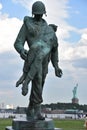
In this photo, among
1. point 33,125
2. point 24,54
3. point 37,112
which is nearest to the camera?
point 33,125

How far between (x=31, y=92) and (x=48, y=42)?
41.1 inches

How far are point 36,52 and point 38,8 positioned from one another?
99cm

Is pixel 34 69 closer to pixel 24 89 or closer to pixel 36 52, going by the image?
pixel 36 52

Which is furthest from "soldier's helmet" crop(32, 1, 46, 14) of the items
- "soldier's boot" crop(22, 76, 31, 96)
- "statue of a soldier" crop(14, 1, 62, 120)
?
"soldier's boot" crop(22, 76, 31, 96)

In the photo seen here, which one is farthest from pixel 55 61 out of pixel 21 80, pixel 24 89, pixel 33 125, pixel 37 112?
pixel 33 125

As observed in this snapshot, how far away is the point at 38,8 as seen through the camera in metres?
11.0

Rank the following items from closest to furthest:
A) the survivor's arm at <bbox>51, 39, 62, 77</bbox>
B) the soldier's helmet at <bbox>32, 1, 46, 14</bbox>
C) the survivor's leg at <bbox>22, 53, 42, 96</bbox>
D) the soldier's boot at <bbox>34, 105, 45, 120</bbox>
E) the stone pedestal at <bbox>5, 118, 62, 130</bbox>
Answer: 1. the stone pedestal at <bbox>5, 118, 62, 130</bbox>
2. the survivor's leg at <bbox>22, 53, 42, 96</bbox>
3. the soldier's boot at <bbox>34, 105, 45, 120</bbox>
4. the soldier's helmet at <bbox>32, 1, 46, 14</bbox>
5. the survivor's arm at <bbox>51, 39, 62, 77</bbox>

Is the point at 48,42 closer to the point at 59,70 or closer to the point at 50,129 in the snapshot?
the point at 59,70

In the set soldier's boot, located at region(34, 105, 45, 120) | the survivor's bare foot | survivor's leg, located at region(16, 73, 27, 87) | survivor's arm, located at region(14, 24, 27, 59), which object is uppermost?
survivor's arm, located at region(14, 24, 27, 59)

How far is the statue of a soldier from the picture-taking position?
34.7ft

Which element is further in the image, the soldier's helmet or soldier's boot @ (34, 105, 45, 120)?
the soldier's helmet

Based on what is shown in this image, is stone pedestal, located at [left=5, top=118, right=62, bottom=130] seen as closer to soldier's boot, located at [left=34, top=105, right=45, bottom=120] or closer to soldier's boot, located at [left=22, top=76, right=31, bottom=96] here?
soldier's boot, located at [left=34, top=105, right=45, bottom=120]

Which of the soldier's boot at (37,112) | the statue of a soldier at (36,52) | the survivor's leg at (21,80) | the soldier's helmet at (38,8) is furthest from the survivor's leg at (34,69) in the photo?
the soldier's helmet at (38,8)

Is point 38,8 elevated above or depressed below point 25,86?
above
